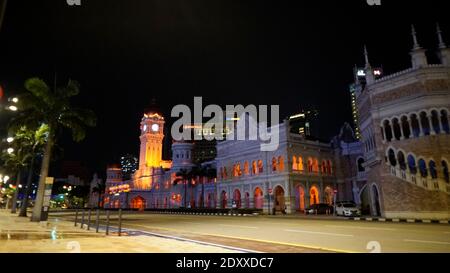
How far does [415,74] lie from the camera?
83.6 ft

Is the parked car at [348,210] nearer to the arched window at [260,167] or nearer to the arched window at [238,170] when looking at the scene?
the arched window at [260,167]

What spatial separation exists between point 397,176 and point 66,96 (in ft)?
87.8

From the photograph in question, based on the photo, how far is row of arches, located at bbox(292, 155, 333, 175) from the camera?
46906mm

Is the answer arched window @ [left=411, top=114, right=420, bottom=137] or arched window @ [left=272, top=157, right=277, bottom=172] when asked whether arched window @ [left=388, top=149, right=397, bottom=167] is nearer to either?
arched window @ [left=411, top=114, right=420, bottom=137]

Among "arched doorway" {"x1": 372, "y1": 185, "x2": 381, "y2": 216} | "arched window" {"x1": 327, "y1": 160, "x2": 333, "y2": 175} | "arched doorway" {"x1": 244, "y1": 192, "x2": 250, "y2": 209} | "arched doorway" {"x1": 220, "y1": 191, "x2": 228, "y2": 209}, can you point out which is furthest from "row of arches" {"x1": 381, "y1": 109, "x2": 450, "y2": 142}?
"arched doorway" {"x1": 220, "y1": 191, "x2": 228, "y2": 209}

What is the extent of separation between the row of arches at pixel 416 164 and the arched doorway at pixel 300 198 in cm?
2059

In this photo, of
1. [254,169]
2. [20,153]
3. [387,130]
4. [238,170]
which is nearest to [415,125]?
[387,130]

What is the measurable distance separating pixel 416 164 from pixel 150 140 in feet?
273

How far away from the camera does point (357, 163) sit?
161 ft

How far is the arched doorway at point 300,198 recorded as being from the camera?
155 feet

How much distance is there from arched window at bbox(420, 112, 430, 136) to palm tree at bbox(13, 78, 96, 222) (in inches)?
1029

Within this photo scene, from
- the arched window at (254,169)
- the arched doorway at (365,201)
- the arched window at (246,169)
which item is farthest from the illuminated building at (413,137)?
the arched window at (246,169)
